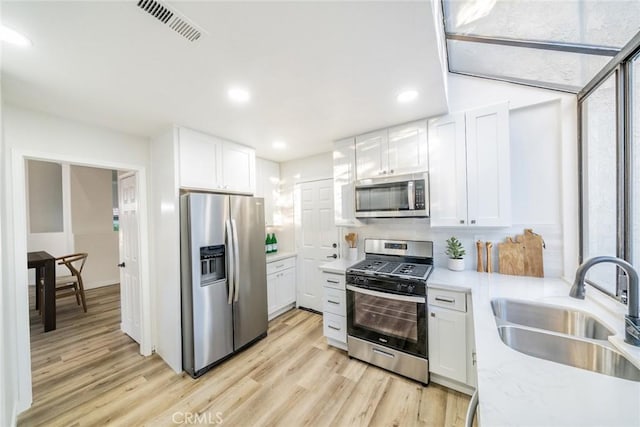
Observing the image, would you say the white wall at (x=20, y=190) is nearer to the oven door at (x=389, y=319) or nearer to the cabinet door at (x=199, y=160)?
the cabinet door at (x=199, y=160)

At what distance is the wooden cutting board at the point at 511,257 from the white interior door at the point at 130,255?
372 centimetres

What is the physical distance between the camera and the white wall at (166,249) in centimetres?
229

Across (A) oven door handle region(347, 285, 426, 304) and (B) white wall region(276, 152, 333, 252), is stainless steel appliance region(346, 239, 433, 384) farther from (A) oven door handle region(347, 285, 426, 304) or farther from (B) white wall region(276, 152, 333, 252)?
(B) white wall region(276, 152, 333, 252)

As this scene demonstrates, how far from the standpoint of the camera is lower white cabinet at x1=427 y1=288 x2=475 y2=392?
1.81 meters

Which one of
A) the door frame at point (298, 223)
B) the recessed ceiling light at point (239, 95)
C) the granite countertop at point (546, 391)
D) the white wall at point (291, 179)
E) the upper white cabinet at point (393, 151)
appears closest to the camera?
the granite countertop at point (546, 391)

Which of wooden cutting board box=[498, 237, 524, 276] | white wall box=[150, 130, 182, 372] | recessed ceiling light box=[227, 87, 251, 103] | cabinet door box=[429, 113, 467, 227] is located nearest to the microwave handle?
cabinet door box=[429, 113, 467, 227]

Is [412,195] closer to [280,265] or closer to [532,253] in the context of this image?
[532,253]

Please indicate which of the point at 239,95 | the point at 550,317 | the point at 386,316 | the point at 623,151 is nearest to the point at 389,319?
the point at 386,316

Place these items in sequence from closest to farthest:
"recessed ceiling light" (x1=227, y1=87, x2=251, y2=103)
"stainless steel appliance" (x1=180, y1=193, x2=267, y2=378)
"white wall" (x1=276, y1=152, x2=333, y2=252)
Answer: "recessed ceiling light" (x1=227, y1=87, x2=251, y2=103) < "stainless steel appliance" (x1=180, y1=193, x2=267, y2=378) < "white wall" (x1=276, y1=152, x2=333, y2=252)

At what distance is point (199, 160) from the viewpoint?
246 centimetres

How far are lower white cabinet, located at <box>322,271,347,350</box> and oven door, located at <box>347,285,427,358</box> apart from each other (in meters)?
0.12

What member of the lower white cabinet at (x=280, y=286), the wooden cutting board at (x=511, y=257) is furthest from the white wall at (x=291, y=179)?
the wooden cutting board at (x=511, y=257)

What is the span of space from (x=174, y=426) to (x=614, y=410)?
236 centimetres

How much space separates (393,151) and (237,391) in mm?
2709
